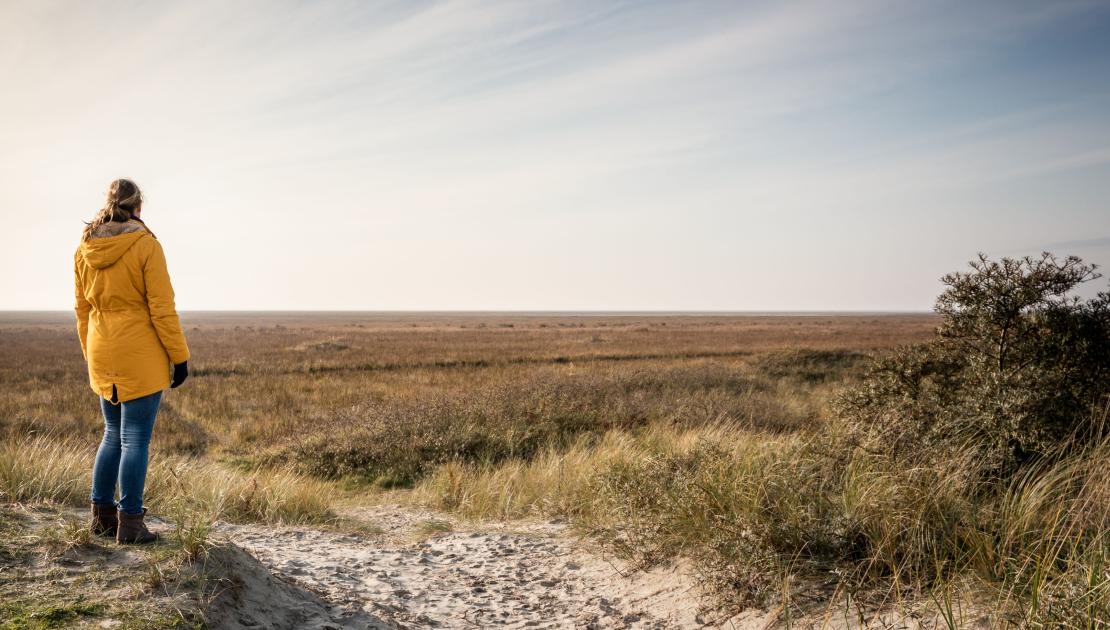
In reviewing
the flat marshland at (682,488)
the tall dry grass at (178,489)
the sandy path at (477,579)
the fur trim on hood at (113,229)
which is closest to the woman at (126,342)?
the fur trim on hood at (113,229)

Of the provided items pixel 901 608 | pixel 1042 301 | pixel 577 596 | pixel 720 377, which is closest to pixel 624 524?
pixel 577 596

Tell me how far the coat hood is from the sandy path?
7.96ft

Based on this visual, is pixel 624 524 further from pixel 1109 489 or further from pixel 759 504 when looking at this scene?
pixel 1109 489

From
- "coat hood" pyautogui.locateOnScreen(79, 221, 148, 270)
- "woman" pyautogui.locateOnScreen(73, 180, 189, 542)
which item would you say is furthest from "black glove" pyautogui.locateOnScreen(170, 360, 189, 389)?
"coat hood" pyautogui.locateOnScreen(79, 221, 148, 270)

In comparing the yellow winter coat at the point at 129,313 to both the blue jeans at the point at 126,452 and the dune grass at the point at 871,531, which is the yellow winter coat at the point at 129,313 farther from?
the dune grass at the point at 871,531

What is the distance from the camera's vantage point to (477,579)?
5.16 m

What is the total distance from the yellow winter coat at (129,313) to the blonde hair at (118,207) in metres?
0.05

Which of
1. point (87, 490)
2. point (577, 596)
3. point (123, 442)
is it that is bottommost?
point (577, 596)

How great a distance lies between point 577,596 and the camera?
477cm

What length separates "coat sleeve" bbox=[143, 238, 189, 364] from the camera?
389cm

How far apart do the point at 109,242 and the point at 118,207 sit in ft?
0.84

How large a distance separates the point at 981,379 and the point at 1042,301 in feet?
3.29

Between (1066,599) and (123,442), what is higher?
(123,442)

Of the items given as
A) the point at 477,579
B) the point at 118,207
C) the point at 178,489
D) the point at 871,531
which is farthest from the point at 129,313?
the point at 871,531
